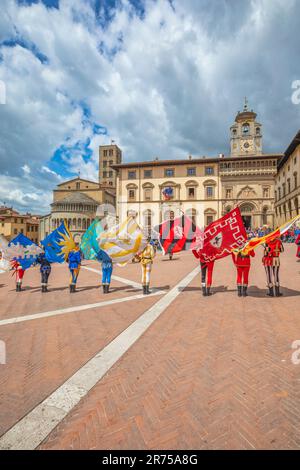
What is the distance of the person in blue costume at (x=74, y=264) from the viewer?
9297 mm

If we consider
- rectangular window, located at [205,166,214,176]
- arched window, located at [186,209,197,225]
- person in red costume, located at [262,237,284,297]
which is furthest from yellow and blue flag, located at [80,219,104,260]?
rectangular window, located at [205,166,214,176]

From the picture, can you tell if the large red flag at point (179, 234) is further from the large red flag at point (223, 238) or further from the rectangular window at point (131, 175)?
the rectangular window at point (131, 175)

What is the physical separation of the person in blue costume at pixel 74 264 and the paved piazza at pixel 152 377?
7.82ft

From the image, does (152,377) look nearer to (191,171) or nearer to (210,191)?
(210,191)

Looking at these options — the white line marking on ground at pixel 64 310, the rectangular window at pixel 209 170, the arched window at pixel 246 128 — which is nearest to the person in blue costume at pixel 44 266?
the white line marking on ground at pixel 64 310

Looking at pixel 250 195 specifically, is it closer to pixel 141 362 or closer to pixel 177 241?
pixel 177 241

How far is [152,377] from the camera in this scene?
356cm

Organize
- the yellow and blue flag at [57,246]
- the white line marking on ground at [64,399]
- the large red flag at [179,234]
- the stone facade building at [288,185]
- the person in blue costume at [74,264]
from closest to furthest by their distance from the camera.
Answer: the white line marking on ground at [64,399] → the large red flag at [179,234] → the person in blue costume at [74,264] → the yellow and blue flag at [57,246] → the stone facade building at [288,185]

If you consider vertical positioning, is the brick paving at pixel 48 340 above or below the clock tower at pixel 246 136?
below

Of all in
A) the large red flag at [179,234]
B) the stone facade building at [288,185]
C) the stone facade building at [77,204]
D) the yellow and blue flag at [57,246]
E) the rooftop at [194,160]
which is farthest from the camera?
the stone facade building at [77,204]

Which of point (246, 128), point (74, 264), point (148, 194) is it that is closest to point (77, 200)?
point (148, 194)

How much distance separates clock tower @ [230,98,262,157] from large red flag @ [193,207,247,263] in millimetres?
43412
